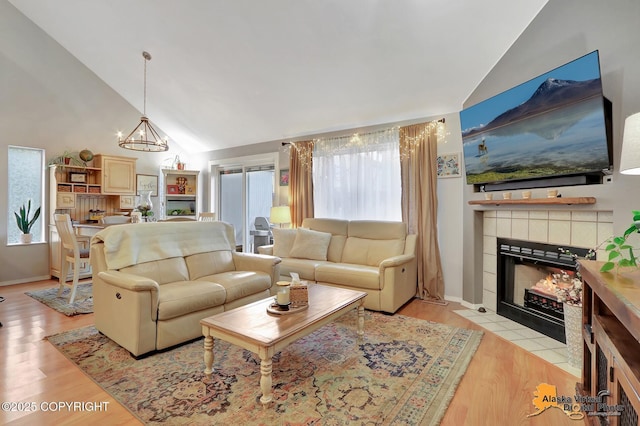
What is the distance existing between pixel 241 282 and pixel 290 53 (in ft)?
8.76

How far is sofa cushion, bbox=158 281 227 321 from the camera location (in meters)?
2.51

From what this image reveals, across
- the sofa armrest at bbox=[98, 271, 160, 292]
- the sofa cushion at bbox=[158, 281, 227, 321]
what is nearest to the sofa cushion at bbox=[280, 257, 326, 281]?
the sofa cushion at bbox=[158, 281, 227, 321]

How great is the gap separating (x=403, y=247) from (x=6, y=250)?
19.1ft

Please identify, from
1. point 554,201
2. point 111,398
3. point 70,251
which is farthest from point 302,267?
point 70,251

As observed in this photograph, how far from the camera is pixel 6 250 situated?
4758 millimetres

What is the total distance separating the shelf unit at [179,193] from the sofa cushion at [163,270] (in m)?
3.55

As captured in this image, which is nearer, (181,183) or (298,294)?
(298,294)

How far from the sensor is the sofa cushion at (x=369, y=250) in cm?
397

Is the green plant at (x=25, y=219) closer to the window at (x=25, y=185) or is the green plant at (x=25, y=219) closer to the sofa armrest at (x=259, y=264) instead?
the window at (x=25, y=185)

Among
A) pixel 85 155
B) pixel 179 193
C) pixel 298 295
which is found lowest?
pixel 298 295

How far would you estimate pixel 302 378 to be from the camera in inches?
84.7

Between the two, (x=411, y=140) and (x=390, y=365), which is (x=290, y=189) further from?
(x=390, y=365)

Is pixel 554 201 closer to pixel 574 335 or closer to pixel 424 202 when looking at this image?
pixel 574 335

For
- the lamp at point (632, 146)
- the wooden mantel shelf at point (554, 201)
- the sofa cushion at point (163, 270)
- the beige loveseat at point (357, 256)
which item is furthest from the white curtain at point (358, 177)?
the lamp at point (632, 146)
